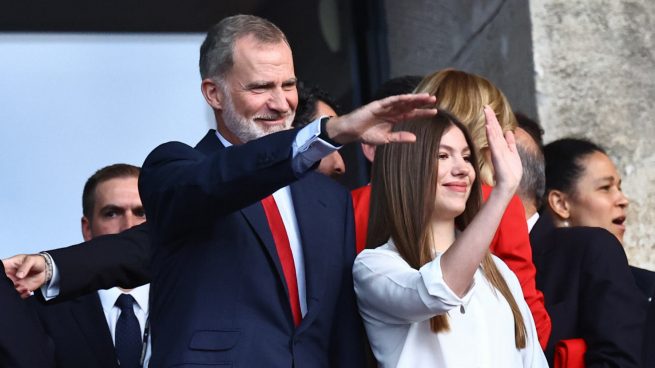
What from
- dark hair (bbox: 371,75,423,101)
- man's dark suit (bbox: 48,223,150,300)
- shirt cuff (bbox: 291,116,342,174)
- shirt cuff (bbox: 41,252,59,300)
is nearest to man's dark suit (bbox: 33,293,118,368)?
man's dark suit (bbox: 48,223,150,300)

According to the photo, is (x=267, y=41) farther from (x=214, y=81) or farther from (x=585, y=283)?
(x=585, y=283)

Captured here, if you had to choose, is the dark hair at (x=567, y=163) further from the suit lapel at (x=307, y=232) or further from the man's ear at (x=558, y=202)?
the suit lapel at (x=307, y=232)

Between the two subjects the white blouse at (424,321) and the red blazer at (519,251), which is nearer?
the white blouse at (424,321)

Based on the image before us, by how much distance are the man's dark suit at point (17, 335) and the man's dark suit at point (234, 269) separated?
40 cm

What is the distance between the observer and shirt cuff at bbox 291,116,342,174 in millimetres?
3166

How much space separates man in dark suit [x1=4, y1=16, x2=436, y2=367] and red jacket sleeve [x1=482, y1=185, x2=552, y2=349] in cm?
51

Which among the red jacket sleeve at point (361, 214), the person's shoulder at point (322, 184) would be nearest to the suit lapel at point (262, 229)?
the person's shoulder at point (322, 184)

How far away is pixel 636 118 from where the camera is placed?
18.4ft

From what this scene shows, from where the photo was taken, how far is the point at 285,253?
354 cm

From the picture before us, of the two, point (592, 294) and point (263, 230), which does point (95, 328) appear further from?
point (592, 294)

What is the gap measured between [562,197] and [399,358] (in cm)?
164

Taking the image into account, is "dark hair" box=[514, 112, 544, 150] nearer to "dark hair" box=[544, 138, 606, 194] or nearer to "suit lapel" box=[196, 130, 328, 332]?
"dark hair" box=[544, 138, 606, 194]

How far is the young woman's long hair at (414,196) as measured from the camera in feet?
12.2

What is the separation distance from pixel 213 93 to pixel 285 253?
0.57m
